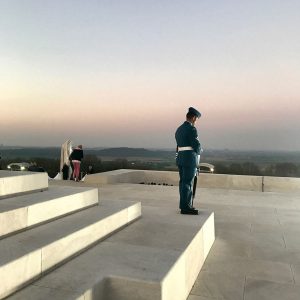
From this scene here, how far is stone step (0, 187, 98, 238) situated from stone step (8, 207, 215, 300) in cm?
67

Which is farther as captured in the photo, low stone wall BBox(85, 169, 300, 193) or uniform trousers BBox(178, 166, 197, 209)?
low stone wall BBox(85, 169, 300, 193)

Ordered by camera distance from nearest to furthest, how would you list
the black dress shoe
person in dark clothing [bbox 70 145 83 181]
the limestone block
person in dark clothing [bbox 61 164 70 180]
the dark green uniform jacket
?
the limestone block, the dark green uniform jacket, the black dress shoe, person in dark clothing [bbox 70 145 83 181], person in dark clothing [bbox 61 164 70 180]

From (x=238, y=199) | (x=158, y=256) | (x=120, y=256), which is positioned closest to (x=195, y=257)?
(x=158, y=256)

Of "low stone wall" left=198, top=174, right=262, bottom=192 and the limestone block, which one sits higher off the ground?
the limestone block

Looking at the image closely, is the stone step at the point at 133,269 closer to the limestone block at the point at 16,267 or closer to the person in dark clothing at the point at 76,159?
the limestone block at the point at 16,267

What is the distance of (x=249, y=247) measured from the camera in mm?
4906

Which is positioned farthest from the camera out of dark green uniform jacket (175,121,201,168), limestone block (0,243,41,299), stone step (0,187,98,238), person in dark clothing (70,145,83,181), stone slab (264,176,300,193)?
person in dark clothing (70,145,83,181)

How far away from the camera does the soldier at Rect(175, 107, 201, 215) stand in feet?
17.0

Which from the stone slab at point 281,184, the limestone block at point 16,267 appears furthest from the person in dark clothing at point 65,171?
the limestone block at point 16,267

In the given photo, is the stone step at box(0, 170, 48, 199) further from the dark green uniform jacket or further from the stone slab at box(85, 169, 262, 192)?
the stone slab at box(85, 169, 262, 192)

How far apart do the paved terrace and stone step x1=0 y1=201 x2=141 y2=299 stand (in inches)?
18.9

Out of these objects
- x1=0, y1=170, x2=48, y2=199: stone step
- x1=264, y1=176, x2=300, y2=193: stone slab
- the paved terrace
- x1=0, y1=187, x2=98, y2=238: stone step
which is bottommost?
the paved terrace

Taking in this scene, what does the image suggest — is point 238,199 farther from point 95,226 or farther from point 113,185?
point 95,226

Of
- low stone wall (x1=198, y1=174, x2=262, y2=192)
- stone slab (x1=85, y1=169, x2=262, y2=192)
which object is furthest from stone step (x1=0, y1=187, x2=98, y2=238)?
low stone wall (x1=198, y1=174, x2=262, y2=192)
